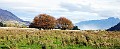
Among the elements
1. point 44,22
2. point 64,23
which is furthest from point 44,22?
point 64,23

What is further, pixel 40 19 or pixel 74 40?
pixel 40 19

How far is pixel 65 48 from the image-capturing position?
2902 centimetres

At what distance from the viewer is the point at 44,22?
14675 centimetres

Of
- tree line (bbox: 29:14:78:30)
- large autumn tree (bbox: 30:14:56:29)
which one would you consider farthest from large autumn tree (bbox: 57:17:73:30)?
large autumn tree (bbox: 30:14:56:29)

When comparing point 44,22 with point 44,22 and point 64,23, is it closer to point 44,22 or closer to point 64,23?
point 44,22

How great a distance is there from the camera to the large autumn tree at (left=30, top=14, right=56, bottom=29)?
14425cm

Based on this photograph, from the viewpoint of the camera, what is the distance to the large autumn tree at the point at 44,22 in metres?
144

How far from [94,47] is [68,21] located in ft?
445

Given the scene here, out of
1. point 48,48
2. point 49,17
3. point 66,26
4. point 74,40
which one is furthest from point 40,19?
point 48,48

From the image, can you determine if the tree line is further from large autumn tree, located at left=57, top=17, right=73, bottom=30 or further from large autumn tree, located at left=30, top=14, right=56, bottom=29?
large autumn tree, located at left=57, top=17, right=73, bottom=30

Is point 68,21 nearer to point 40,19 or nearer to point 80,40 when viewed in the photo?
point 40,19

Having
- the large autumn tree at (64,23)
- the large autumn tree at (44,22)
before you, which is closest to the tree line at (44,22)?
the large autumn tree at (44,22)

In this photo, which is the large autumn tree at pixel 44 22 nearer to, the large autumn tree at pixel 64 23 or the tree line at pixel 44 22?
the tree line at pixel 44 22

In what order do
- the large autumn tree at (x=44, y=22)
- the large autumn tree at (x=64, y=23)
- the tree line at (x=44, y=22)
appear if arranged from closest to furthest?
the large autumn tree at (x=44, y=22) → the tree line at (x=44, y=22) → the large autumn tree at (x=64, y=23)
